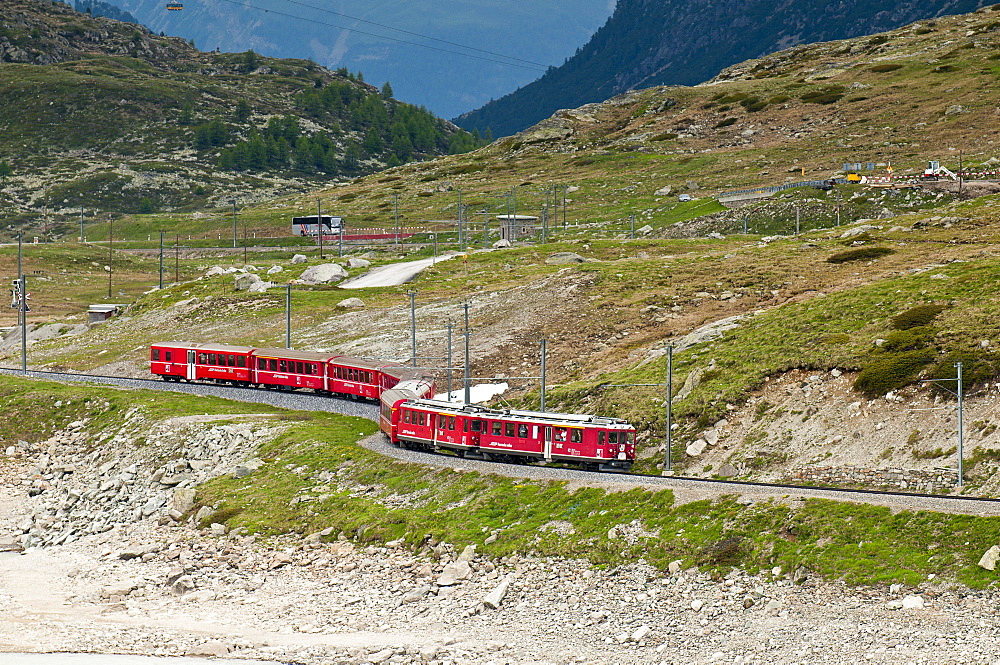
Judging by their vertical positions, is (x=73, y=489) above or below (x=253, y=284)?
below

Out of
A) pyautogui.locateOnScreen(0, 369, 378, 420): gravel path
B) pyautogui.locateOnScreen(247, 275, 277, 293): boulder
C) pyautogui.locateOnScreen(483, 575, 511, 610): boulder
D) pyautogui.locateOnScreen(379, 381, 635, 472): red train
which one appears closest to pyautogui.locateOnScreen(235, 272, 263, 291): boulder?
pyautogui.locateOnScreen(247, 275, 277, 293): boulder

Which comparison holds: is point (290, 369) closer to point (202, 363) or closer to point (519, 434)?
point (202, 363)

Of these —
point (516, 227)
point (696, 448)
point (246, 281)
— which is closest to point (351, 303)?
point (246, 281)

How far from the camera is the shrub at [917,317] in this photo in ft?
215

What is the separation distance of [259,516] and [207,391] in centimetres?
3588

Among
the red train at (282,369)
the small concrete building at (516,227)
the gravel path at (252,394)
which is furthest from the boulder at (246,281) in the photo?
the small concrete building at (516,227)

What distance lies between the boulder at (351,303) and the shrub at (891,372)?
65540mm

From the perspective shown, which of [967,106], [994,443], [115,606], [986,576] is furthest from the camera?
[967,106]

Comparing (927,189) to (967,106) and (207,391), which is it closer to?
(967,106)

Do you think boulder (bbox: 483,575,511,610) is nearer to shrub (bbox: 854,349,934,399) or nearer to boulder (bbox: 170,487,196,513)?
boulder (bbox: 170,487,196,513)

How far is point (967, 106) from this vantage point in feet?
615

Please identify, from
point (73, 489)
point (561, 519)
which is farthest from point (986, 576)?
point (73, 489)

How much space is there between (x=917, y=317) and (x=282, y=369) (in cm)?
4750

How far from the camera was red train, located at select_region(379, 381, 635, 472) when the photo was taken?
185 ft
